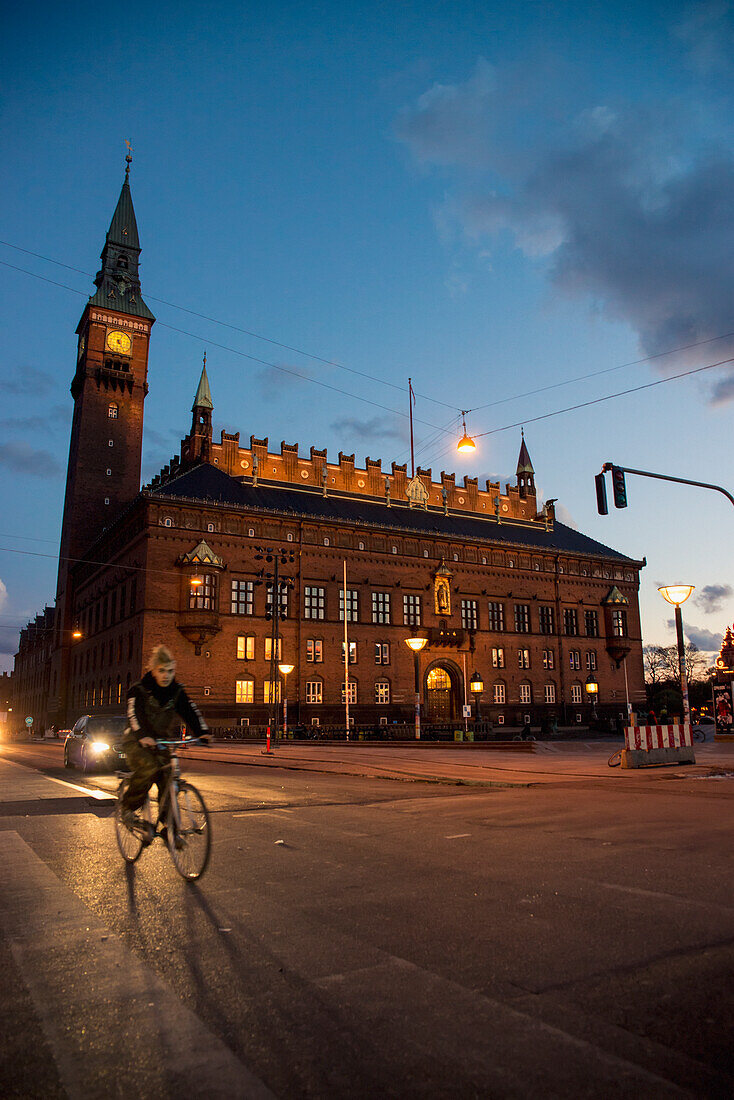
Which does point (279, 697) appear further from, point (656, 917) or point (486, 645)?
point (656, 917)

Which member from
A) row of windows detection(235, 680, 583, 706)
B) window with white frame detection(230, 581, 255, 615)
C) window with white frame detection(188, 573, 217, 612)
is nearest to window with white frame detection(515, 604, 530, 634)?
row of windows detection(235, 680, 583, 706)

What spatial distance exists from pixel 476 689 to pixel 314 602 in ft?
41.3

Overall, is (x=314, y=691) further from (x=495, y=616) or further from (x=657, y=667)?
(x=657, y=667)

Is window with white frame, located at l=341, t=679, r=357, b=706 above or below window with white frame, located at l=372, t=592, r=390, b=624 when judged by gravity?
below

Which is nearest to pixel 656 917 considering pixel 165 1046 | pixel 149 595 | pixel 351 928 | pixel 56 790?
pixel 351 928

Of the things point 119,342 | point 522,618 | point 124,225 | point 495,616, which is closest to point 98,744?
point 495,616

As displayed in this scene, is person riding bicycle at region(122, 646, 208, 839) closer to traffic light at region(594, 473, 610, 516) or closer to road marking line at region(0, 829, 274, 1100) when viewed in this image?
road marking line at region(0, 829, 274, 1100)

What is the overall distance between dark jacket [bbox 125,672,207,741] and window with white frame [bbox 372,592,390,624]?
1808 inches

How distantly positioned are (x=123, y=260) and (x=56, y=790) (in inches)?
2429

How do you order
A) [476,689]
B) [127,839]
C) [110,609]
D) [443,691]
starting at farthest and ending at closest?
[443,691] → [110,609] → [476,689] → [127,839]

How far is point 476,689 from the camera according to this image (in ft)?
162

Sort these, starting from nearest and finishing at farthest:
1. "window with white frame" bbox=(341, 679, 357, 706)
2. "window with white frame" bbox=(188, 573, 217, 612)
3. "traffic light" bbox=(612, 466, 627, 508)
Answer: "traffic light" bbox=(612, 466, 627, 508) → "window with white frame" bbox=(188, 573, 217, 612) → "window with white frame" bbox=(341, 679, 357, 706)

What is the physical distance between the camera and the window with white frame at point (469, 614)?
56906 mm

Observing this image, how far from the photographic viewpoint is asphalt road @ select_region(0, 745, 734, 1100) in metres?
2.83
